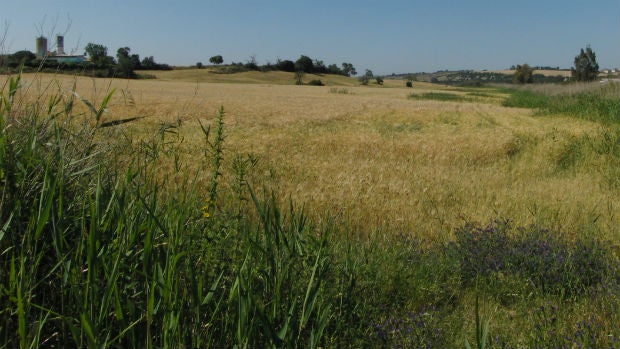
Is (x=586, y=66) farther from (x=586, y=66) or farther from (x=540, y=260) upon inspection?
(x=540, y=260)

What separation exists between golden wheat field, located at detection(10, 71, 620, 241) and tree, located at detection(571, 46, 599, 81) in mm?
68565

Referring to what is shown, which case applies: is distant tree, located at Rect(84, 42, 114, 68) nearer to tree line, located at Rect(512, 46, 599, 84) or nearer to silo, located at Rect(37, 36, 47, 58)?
silo, located at Rect(37, 36, 47, 58)

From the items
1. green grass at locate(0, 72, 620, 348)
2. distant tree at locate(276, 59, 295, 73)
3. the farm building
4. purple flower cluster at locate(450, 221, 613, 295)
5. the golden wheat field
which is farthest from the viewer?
distant tree at locate(276, 59, 295, 73)

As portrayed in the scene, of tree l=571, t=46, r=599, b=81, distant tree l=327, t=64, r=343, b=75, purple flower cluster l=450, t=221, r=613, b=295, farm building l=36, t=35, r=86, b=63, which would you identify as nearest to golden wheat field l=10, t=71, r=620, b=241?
farm building l=36, t=35, r=86, b=63

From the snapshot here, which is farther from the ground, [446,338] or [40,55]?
[40,55]

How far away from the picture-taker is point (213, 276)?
2297 millimetres

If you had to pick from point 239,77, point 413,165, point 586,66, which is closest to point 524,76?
point 586,66

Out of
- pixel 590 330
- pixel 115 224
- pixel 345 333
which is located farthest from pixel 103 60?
pixel 590 330

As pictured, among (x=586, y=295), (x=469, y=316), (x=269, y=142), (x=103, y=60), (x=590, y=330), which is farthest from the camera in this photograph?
(x=269, y=142)

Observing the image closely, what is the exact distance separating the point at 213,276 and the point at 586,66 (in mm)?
84862

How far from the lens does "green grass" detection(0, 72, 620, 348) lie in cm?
191

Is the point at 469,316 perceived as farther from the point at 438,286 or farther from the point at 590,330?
the point at 590,330

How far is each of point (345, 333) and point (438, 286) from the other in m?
1.08

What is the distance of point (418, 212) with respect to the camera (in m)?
5.14
